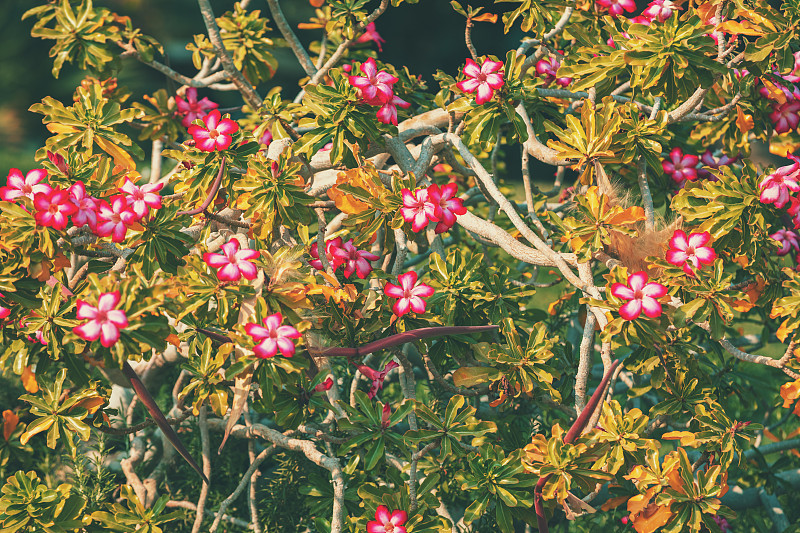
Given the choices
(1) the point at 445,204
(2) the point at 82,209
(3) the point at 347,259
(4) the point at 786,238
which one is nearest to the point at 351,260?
(3) the point at 347,259

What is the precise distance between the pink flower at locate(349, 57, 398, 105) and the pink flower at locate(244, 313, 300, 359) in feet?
2.09

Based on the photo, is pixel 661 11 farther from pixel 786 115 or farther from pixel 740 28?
pixel 786 115

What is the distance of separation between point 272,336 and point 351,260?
1.38 ft

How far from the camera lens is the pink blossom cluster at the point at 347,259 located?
1632mm

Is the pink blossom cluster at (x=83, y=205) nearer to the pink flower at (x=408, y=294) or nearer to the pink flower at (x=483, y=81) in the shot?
the pink flower at (x=408, y=294)

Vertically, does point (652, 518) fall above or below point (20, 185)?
below

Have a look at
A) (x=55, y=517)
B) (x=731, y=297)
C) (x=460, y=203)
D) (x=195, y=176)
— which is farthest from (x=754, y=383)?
(x=55, y=517)

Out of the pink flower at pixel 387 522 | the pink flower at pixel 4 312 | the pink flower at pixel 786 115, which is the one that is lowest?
the pink flower at pixel 387 522

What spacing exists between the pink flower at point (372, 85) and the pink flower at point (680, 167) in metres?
1.04

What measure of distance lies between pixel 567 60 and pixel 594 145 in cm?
81

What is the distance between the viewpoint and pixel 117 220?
142cm

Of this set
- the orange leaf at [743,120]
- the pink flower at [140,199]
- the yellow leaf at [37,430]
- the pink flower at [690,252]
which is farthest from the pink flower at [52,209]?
the orange leaf at [743,120]

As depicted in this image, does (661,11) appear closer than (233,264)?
No

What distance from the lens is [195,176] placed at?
1634mm
